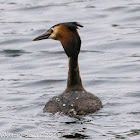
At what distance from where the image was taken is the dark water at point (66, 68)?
11523mm

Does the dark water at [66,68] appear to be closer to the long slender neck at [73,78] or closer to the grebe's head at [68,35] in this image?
the long slender neck at [73,78]

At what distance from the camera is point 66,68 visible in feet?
53.5

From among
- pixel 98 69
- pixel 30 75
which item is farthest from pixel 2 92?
pixel 98 69

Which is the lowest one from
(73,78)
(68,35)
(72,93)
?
(72,93)

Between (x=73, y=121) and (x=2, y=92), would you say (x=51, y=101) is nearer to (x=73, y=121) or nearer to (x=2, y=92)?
(x=73, y=121)

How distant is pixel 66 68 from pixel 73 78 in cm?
364

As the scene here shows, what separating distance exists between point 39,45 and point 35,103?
5.64 meters

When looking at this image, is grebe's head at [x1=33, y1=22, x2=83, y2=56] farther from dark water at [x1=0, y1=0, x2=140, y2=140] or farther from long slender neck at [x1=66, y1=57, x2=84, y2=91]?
dark water at [x1=0, y1=0, x2=140, y2=140]

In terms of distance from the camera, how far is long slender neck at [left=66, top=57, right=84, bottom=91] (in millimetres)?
12578

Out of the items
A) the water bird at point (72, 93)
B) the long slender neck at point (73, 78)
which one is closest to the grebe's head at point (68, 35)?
the water bird at point (72, 93)

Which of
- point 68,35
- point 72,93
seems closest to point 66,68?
point 68,35

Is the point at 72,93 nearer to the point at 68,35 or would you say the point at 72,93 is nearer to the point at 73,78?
the point at 73,78

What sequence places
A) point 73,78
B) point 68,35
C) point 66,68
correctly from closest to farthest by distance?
point 68,35, point 73,78, point 66,68

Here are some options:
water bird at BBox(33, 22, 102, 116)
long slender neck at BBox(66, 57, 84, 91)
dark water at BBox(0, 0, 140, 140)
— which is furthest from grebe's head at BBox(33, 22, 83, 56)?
dark water at BBox(0, 0, 140, 140)
